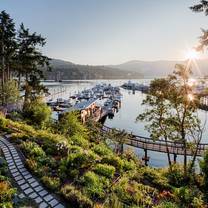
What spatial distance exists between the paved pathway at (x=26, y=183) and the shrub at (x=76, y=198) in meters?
0.50

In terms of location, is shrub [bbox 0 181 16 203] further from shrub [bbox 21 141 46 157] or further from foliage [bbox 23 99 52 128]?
foliage [bbox 23 99 52 128]

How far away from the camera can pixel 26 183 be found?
45.1ft

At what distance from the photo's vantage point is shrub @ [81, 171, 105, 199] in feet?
42.2

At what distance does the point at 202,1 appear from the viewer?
51.8ft

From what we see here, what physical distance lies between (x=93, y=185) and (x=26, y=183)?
321 centimetres

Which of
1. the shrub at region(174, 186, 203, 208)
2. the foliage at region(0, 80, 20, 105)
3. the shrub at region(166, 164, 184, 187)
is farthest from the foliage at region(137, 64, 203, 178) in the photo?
the foliage at region(0, 80, 20, 105)

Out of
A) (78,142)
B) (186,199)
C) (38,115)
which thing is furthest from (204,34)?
(38,115)

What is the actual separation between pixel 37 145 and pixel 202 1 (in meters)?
13.5

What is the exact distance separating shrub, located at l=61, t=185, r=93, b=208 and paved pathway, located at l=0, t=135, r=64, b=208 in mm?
498

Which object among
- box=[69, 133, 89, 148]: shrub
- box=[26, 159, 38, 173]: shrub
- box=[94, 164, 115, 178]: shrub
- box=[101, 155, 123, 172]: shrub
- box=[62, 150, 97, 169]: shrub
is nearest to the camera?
box=[26, 159, 38, 173]: shrub

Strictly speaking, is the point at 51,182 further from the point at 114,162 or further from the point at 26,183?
the point at 114,162

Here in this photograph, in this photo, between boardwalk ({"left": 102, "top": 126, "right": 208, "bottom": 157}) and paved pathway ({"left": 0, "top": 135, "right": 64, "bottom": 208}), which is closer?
paved pathway ({"left": 0, "top": 135, "right": 64, "bottom": 208})

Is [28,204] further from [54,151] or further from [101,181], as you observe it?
[54,151]

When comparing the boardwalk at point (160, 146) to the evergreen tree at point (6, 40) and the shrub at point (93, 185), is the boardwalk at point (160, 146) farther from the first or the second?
the shrub at point (93, 185)
